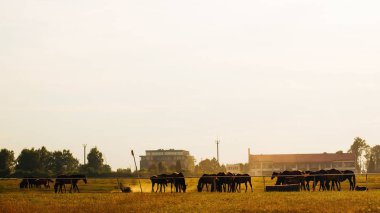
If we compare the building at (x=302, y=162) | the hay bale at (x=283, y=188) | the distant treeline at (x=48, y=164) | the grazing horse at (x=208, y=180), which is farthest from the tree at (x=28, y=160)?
the hay bale at (x=283, y=188)

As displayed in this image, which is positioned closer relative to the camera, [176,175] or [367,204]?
[367,204]

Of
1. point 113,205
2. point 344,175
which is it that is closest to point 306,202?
point 113,205

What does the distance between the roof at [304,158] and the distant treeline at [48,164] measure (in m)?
49.0

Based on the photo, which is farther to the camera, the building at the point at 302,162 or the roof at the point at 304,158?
the roof at the point at 304,158

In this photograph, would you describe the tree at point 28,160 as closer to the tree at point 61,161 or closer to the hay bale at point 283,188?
the tree at point 61,161

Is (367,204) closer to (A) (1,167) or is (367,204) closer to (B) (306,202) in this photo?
(B) (306,202)

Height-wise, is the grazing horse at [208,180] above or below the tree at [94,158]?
below

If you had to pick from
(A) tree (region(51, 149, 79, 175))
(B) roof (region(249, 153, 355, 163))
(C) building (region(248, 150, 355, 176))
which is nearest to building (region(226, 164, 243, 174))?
(B) roof (region(249, 153, 355, 163))

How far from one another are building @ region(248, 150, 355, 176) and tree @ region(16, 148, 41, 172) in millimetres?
68671

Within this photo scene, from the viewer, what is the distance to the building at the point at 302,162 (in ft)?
487

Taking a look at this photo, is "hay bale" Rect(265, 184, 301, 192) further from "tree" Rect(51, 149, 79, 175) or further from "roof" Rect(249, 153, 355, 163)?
"roof" Rect(249, 153, 355, 163)

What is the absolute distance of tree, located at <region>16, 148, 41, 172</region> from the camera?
342 feet

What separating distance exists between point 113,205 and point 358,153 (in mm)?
176466

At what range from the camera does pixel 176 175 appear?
46188mm
